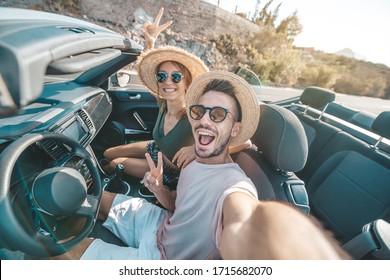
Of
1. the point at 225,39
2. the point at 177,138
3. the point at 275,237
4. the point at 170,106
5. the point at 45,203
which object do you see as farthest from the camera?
the point at 225,39

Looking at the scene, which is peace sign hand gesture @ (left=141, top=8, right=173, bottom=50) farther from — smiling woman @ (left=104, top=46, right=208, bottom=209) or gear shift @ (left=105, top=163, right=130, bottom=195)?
gear shift @ (left=105, top=163, right=130, bottom=195)

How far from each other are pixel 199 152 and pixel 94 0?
54.7 ft

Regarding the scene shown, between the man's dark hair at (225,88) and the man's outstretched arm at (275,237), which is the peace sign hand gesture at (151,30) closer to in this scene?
the man's dark hair at (225,88)

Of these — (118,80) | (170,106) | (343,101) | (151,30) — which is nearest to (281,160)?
(170,106)

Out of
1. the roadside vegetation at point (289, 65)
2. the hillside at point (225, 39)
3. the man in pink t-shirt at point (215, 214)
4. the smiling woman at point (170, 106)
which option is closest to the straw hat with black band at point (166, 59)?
the smiling woman at point (170, 106)

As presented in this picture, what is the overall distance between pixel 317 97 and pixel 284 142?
2.33 metres

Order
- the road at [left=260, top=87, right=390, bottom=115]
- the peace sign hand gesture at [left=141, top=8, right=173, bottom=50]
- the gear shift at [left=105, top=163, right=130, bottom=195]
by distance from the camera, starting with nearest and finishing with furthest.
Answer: the gear shift at [left=105, top=163, right=130, bottom=195], the peace sign hand gesture at [left=141, top=8, right=173, bottom=50], the road at [left=260, top=87, right=390, bottom=115]

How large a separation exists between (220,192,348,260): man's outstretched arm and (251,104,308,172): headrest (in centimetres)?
49

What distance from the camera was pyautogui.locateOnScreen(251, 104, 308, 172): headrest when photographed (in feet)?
4.32

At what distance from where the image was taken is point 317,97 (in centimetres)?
320

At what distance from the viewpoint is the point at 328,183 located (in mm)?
2264

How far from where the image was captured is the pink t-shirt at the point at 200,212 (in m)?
1.16

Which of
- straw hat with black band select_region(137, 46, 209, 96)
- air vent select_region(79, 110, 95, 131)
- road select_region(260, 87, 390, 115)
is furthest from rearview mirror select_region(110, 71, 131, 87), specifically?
road select_region(260, 87, 390, 115)

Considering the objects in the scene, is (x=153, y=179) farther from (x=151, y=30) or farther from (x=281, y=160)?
(x=151, y=30)
